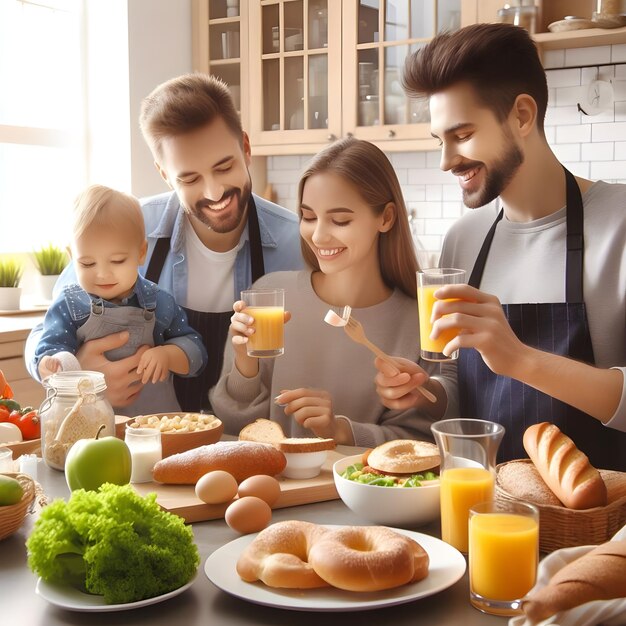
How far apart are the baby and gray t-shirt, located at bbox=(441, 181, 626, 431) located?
0.93 meters

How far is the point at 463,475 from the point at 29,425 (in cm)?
120

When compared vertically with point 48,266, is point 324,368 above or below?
below

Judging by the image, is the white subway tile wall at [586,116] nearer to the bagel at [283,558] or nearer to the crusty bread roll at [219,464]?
the crusty bread roll at [219,464]

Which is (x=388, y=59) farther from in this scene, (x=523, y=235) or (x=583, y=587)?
(x=583, y=587)

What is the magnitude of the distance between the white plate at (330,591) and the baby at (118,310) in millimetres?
1343

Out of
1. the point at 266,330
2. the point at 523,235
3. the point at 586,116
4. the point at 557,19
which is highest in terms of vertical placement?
the point at 557,19

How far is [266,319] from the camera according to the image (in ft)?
7.75

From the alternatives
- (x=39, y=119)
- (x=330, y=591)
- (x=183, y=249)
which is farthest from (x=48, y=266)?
(x=330, y=591)

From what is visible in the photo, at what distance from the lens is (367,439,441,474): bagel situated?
1.64 m

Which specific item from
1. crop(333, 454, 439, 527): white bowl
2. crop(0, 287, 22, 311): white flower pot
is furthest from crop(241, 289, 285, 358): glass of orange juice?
crop(0, 287, 22, 311): white flower pot

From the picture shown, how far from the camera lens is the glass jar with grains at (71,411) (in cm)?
195

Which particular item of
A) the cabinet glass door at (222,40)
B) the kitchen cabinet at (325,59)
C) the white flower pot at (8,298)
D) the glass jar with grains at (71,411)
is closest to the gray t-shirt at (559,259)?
the glass jar with grains at (71,411)

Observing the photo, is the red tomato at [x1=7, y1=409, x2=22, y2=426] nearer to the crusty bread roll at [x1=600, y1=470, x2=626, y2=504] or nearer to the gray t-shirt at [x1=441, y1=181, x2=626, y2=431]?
the gray t-shirt at [x1=441, y1=181, x2=626, y2=431]

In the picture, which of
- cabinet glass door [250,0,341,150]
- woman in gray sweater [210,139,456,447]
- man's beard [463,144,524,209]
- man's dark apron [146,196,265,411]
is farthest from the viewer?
cabinet glass door [250,0,341,150]
